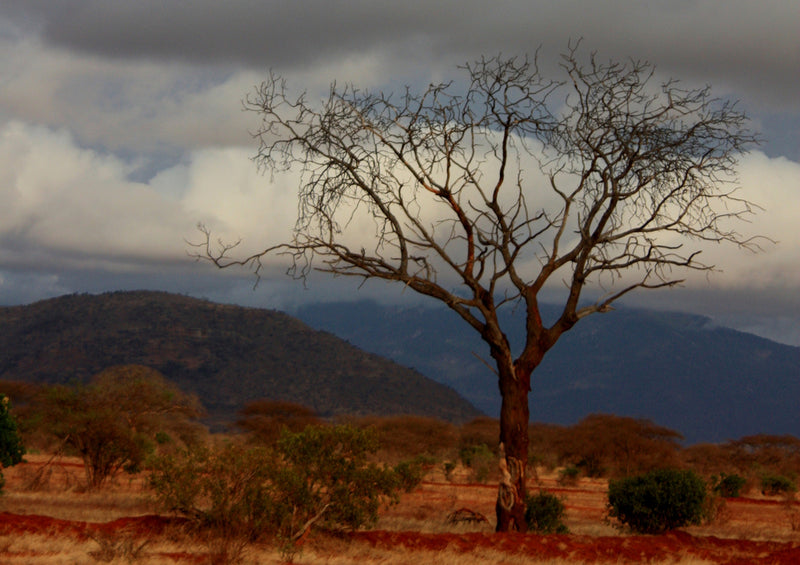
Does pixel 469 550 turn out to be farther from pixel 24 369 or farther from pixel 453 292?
pixel 24 369

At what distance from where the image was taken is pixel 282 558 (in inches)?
490

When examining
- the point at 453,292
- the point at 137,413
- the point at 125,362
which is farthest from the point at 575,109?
the point at 125,362

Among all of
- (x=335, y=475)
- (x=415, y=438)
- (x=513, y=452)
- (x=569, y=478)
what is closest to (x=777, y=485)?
(x=569, y=478)

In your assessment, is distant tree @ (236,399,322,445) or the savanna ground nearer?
the savanna ground

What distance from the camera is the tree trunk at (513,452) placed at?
14695 millimetres

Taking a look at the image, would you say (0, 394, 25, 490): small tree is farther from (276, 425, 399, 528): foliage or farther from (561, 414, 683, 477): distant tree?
(561, 414, 683, 477): distant tree

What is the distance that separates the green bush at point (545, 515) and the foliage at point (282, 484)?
3.75 m

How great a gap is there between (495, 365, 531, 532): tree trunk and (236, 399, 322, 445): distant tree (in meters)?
25.7

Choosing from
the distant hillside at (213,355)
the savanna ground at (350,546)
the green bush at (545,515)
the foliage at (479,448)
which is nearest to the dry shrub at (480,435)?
the foliage at (479,448)

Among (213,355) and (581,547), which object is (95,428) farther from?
(213,355)

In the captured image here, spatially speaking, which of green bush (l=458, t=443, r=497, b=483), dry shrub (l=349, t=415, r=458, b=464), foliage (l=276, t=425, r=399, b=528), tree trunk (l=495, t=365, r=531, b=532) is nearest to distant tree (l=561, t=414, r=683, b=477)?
green bush (l=458, t=443, r=497, b=483)

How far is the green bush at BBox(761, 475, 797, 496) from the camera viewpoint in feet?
118

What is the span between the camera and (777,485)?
36.3 meters

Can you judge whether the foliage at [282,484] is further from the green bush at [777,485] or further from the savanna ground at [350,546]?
the green bush at [777,485]
